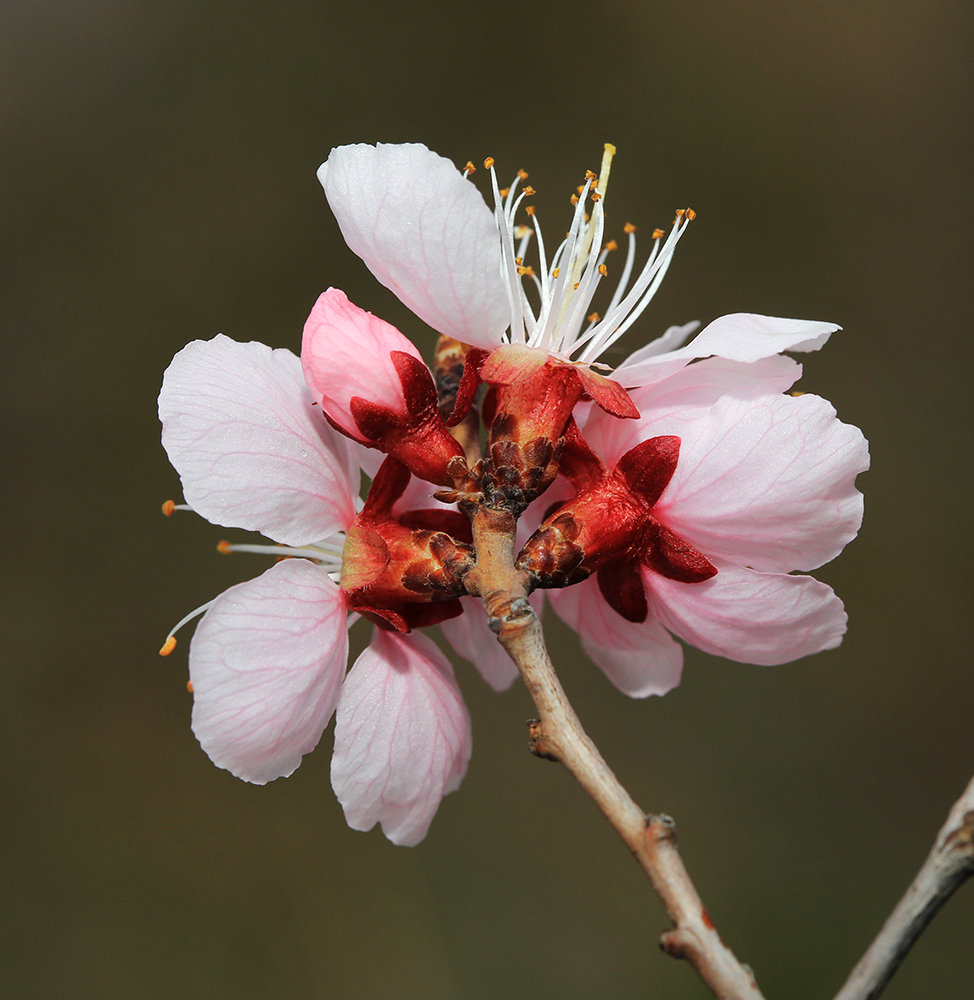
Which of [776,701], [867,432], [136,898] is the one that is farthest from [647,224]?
[136,898]

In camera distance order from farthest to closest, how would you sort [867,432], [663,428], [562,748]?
[867,432] → [663,428] → [562,748]

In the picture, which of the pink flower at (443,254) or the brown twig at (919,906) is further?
the pink flower at (443,254)

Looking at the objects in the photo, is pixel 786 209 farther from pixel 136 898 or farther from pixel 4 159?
pixel 136 898

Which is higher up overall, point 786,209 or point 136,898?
point 786,209

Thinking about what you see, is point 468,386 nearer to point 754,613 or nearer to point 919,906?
point 754,613

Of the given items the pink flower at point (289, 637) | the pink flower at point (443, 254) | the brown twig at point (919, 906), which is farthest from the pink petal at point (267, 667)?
the brown twig at point (919, 906)

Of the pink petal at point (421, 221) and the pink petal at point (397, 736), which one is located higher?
the pink petal at point (421, 221)

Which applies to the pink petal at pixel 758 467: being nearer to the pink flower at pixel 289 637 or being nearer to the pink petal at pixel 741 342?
the pink petal at pixel 741 342
